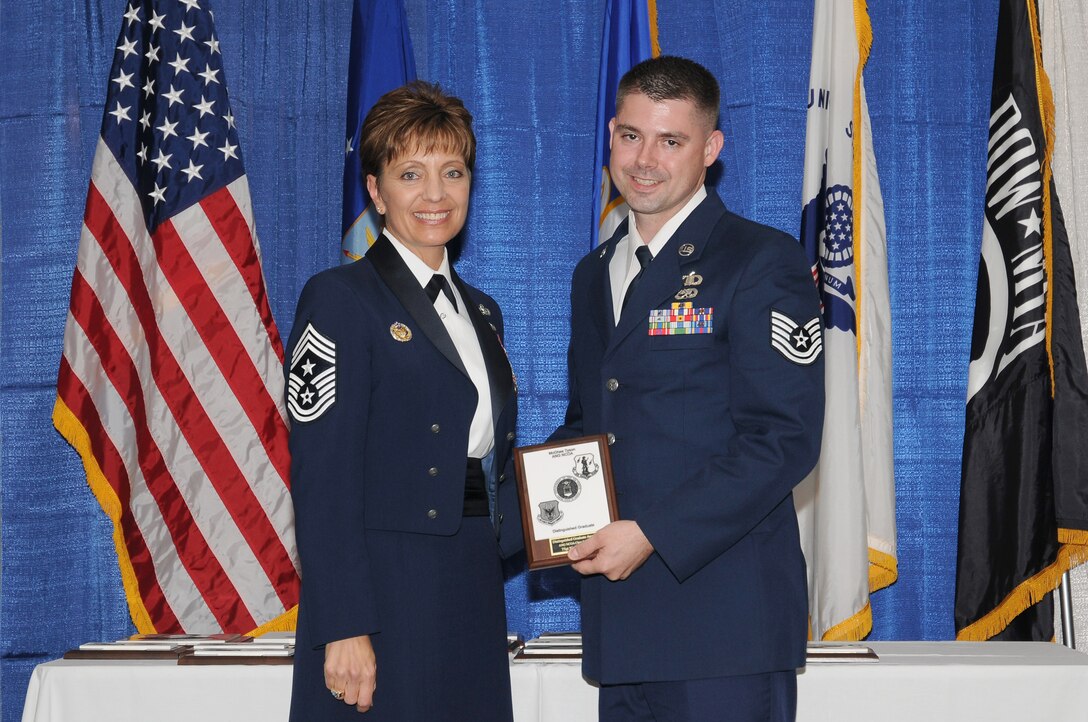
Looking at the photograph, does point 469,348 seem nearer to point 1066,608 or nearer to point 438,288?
point 438,288

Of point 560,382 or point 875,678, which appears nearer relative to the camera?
point 875,678

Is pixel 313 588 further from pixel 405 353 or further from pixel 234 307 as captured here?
pixel 234 307

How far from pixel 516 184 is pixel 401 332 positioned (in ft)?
7.08

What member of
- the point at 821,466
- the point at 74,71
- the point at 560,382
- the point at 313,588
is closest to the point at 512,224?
the point at 560,382

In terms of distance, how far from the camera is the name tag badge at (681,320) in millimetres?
2125

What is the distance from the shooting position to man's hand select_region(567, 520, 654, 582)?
2.05 metres

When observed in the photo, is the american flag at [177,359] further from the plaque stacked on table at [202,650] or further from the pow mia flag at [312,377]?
the pow mia flag at [312,377]

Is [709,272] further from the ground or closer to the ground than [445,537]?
further from the ground

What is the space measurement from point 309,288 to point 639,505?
0.78 m

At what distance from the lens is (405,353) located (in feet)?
6.96

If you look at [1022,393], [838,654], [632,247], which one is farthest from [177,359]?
[1022,393]

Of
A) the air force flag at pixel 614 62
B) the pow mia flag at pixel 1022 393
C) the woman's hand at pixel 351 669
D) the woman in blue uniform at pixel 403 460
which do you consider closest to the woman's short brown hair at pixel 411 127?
the woman in blue uniform at pixel 403 460

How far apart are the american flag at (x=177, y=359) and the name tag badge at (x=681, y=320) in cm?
208

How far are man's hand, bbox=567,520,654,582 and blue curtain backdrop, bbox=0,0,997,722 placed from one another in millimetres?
2086
